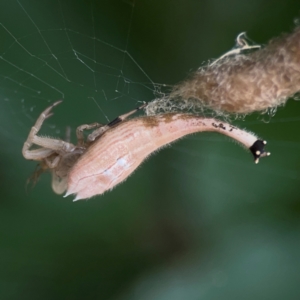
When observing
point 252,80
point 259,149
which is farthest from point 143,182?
point 252,80

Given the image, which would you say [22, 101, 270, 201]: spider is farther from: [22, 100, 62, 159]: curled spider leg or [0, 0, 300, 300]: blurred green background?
[0, 0, 300, 300]: blurred green background

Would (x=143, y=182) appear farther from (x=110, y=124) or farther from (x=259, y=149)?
(x=259, y=149)

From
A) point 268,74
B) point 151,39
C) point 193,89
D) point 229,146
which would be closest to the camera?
point 268,74

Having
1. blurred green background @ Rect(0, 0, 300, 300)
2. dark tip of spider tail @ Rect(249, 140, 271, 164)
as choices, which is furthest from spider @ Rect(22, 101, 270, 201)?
blurred green background @ Rect(0, 0, 300, 300)

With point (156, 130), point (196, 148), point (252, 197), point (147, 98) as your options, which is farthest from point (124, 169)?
point (252, 197)

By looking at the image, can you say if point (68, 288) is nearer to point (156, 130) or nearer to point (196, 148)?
point (196, 148)

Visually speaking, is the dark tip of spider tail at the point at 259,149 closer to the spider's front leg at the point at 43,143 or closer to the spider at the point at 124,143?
the spider at the point at 124,143
